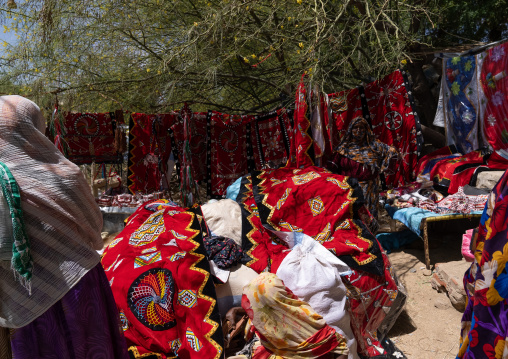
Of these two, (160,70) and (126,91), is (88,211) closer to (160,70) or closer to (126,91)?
(160,70)

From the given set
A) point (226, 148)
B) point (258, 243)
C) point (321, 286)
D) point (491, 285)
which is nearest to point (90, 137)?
point (226, 148)

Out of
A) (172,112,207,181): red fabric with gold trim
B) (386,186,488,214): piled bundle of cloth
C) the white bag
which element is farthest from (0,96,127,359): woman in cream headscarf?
(172,112,207,181): red fabric with gold trim

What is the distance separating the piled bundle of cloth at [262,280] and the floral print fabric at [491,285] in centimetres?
106

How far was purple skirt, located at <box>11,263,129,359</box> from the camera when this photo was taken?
1.59 meters

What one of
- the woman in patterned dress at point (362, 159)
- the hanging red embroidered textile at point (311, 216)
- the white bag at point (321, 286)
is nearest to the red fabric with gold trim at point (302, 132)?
the woman in patterned dress at point (362, 159)

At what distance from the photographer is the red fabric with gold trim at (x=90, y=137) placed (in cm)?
600

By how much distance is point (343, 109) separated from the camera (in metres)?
5.12

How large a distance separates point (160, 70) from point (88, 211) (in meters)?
4.44

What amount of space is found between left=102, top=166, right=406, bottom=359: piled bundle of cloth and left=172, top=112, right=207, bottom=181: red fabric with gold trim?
1.95 m

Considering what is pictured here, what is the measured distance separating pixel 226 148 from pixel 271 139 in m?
0.63

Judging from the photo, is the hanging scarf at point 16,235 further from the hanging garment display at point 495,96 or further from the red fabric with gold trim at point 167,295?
the hanging garment display at point 495,96

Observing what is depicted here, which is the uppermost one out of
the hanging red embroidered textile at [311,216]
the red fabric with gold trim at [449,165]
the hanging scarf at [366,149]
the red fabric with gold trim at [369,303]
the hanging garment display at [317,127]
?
the hanging garment display at [317,127]

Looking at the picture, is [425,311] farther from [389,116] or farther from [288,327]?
[389,116]

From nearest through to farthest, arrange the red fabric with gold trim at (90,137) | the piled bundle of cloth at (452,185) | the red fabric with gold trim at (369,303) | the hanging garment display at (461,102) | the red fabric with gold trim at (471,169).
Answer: the red fabric with gold trim at (369,303) → the piled bundle of cloth at (452,185) → the red fabric with gold trim at (471,169) → the hanging garment display at (461,102) → the red fabric with gold trim at (90,137)
